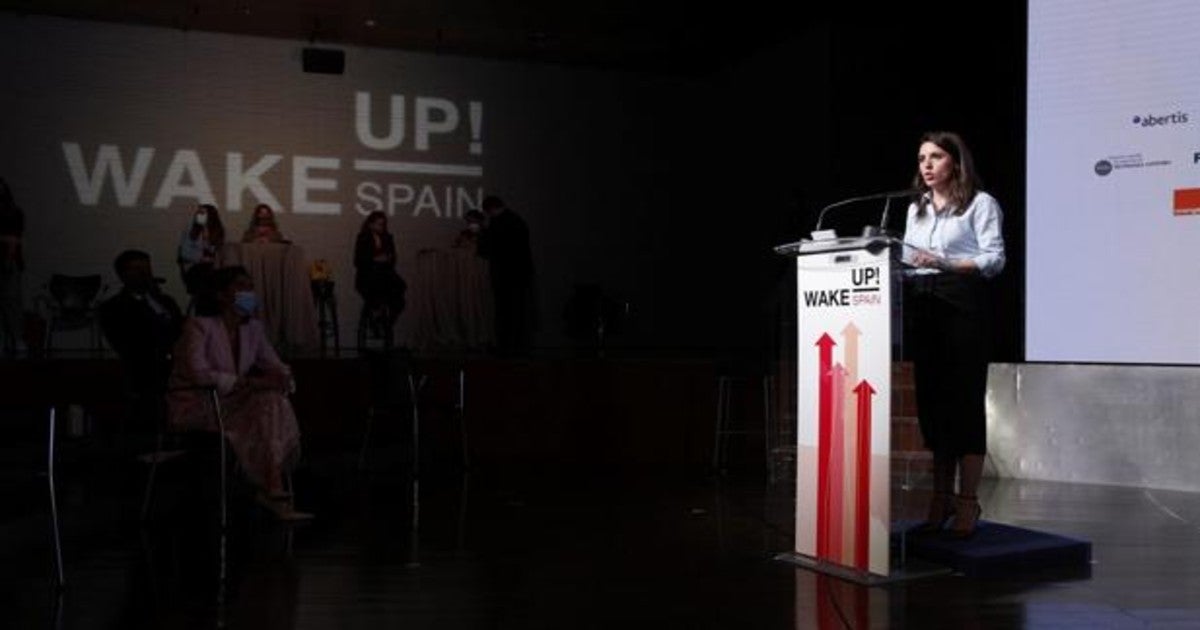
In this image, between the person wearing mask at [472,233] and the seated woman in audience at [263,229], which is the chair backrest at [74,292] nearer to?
the seated woman in audience at [263,229]

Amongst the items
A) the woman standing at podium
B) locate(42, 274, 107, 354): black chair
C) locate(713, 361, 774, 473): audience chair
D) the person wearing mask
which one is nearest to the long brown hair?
the woman standing at podium

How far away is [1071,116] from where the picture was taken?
21.1 feet

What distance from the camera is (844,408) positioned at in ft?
11.9

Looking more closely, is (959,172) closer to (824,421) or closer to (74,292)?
(824,421)

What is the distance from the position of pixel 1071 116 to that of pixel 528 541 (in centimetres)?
369

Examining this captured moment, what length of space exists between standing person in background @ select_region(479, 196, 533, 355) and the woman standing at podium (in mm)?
5047

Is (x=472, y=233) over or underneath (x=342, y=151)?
underneath

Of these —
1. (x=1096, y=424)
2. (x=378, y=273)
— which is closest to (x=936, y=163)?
(x=1096, y=424)

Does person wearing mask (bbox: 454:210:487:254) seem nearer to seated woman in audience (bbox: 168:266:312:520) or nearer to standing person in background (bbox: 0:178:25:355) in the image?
Result: standing person in background (bbox: 0:178:25:355)

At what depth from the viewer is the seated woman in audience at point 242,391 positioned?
4.90 m

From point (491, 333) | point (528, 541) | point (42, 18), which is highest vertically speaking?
point (42, 18)

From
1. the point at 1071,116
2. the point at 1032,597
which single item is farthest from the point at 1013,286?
the point at 1032,597

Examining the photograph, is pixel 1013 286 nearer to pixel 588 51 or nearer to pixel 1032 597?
pixel 1032 597

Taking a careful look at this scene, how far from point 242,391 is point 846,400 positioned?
2.62m
